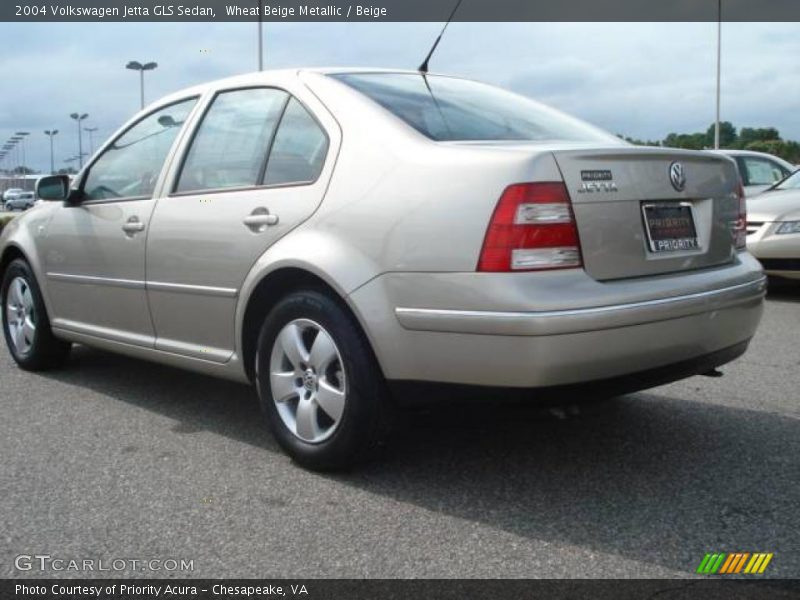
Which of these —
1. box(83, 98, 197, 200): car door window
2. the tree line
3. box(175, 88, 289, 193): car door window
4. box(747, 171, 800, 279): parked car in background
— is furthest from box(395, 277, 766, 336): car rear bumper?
the tree line

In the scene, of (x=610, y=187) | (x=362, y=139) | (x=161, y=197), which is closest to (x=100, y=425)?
(x=161, y=197)

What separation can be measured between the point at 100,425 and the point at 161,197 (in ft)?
3.74

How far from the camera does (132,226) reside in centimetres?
425

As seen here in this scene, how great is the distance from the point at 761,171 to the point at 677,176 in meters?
9.39

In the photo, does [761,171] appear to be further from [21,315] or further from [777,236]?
[21,315]

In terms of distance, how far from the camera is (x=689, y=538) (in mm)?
2742

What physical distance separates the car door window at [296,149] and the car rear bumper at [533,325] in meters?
0.66

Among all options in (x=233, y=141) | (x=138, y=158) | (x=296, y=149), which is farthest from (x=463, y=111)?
(x=138, y=158)

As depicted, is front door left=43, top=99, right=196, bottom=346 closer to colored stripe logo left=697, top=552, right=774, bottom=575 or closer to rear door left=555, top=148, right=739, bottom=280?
rear door left=555, top=148, right=739, bottom=280

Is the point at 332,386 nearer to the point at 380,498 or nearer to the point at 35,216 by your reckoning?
the point at 380,498

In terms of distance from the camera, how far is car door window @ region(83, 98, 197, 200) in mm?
4305

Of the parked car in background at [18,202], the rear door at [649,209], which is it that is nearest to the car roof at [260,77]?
the rear door at [649,209]

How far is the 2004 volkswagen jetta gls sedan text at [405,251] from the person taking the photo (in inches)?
111

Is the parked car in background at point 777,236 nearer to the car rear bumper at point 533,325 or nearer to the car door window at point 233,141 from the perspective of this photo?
the car rear bumper at point 533,325
